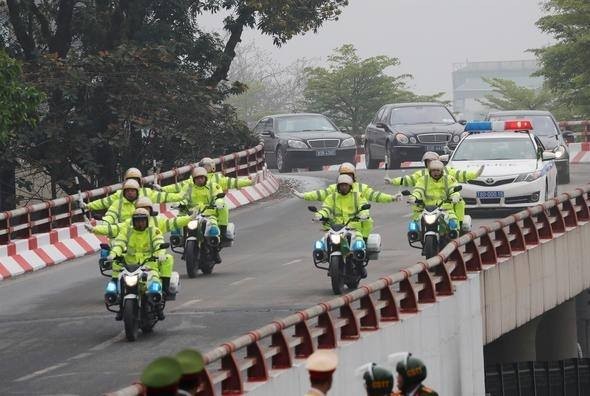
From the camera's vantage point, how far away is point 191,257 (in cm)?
2316

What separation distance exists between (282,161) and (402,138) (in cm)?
397

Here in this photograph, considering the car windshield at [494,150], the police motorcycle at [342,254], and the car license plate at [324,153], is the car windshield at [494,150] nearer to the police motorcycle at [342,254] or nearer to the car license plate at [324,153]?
the police motorcycle at [342,254]

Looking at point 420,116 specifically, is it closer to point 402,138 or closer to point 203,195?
Result: point 402,138

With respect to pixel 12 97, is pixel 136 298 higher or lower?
lower

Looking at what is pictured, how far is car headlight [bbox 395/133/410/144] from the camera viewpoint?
133ft

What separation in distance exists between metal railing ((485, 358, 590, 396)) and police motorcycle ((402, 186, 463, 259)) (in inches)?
88.6

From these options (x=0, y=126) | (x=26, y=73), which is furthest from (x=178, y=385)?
(x=26, y=73)

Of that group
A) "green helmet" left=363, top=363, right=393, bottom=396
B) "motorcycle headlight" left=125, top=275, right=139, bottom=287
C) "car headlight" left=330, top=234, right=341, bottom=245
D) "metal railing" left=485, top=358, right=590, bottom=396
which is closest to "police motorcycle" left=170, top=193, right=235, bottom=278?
"car headlight" left=330, top=234, right=341, bottom=245

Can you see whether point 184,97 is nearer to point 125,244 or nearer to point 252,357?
point 125,244

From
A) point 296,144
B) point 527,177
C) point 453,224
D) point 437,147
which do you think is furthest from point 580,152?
point 453,224

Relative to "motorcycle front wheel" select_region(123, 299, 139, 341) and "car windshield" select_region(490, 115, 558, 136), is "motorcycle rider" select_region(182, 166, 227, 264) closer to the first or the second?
"motorcycle front wheel" select_region(123, 299, 139, 341)

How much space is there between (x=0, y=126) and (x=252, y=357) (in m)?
14.1

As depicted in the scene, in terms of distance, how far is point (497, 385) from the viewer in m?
23.7

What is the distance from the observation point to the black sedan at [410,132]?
1597 inches
